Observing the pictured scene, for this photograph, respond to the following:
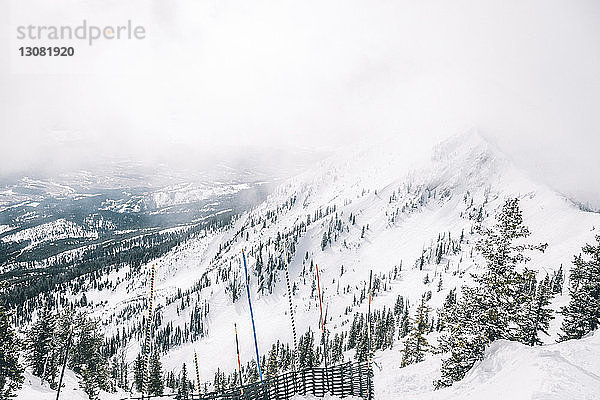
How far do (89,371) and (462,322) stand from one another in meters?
48.0

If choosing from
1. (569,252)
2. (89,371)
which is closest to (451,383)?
(89,371)

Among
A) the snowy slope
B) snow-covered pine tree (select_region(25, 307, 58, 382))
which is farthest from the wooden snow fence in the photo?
snow-covered pine tree (select_region(25, 307, 58, 382))

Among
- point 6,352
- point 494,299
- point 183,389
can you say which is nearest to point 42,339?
point 6,352

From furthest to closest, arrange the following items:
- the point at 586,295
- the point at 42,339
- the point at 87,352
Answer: the point at 87,352
the point at 42,339
the point at 586,295

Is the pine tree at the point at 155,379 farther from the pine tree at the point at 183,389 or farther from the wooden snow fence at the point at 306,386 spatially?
the wooden snow fence at the point at 306,386

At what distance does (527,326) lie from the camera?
20.6 metres

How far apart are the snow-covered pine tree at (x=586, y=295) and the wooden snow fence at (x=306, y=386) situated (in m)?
18.4

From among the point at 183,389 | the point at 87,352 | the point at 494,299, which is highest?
the point at 494,299

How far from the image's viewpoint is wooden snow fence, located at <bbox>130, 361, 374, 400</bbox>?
57.0ft

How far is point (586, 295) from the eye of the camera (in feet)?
94.2

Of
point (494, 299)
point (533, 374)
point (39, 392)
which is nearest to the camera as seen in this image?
point (533, 374)

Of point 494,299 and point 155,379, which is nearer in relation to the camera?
point 494,299

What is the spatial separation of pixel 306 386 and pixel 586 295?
24597 mm

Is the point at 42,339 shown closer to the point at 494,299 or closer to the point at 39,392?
the point at 39,392
